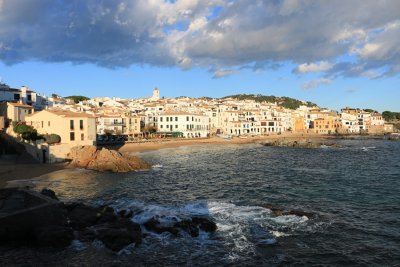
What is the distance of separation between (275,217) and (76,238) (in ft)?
40.9

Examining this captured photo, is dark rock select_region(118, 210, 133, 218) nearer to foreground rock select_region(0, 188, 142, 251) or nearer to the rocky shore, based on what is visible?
the rocky shore

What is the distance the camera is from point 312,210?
89.5 feet

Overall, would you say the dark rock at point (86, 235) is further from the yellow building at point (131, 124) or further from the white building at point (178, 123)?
the white building at point (178, 123)

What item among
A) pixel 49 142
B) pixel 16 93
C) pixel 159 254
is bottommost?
pixel 159 254

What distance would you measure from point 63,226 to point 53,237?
51.0 inches

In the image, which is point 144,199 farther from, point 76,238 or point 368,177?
point 368,177

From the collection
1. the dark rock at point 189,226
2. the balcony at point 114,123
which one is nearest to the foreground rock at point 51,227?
the dark rock at point 189,226

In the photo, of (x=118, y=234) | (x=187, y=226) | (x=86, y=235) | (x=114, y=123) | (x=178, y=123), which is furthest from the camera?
(x=178, y=123)

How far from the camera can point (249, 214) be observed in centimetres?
2614

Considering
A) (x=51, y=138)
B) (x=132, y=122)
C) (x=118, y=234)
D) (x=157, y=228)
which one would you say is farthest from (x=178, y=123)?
(x=118, y=234)

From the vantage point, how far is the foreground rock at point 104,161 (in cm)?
4938

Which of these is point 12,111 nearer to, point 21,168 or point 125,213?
point 21,168

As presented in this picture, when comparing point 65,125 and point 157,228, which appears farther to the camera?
point 65,125

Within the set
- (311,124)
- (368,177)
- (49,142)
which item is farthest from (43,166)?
(311,124)
